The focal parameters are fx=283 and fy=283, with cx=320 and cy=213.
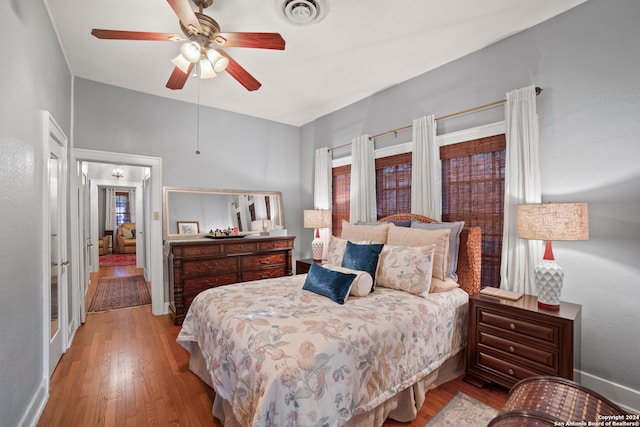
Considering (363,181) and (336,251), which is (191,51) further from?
(363,181)

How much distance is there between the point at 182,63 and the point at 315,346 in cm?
227

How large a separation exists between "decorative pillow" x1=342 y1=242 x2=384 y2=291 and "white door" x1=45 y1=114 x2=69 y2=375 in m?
2.41

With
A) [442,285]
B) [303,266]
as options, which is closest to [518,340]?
[442,285]

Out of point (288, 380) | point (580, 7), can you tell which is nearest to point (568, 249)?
point (580, 7)

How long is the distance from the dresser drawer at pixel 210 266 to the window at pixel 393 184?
2.05 metres

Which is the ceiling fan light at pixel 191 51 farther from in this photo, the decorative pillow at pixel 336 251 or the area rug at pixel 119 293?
the area rug at pixel 119 293

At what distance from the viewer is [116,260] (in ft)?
25.4

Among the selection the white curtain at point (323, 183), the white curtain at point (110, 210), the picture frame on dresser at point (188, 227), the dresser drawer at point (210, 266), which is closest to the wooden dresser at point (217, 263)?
the dresser drawer at point (210, 266)

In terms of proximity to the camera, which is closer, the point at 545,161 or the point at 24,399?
the point at 24,399

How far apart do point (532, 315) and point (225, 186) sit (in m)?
3.92

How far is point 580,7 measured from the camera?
212 centimetres

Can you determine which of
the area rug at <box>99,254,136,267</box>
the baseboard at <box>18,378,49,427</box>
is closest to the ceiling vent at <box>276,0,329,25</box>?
the baseboard at <box>18,378,49,427</box>

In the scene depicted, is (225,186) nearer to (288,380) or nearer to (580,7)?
(288,380)

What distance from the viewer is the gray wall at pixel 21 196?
1429 millimetres
